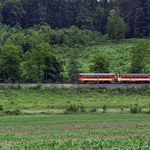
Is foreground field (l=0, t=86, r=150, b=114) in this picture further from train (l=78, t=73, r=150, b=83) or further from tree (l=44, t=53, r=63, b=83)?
tree (l=44, t=53, r=63, b=83)

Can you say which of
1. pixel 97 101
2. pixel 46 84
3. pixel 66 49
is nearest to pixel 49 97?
pixel 46 84

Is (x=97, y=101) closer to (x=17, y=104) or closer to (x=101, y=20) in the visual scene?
(x=17, y=104)

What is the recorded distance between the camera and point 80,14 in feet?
448

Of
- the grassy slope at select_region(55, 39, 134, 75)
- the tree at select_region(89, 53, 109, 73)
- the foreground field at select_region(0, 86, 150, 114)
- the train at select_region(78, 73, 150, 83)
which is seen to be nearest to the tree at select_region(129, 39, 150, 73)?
the train at select_region(78, 73, 150, 83)

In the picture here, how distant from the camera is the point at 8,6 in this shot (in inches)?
4973

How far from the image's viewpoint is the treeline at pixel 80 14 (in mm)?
124312

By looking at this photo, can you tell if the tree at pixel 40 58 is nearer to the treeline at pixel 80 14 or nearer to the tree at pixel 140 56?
the tree at pixel 140 56

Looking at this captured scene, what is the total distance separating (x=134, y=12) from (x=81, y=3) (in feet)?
110

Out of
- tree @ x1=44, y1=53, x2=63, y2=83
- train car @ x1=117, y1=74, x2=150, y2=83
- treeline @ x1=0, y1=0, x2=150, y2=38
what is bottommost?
train car @ x1=117, y1=74, x2=150, y2=83

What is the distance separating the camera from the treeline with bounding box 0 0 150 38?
408 ft

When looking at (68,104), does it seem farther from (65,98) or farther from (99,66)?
(99,66)

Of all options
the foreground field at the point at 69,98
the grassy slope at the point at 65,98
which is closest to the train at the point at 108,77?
the foreground field at the point at 69,98

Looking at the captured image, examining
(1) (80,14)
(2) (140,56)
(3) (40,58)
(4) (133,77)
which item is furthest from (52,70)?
(1) (80,14)

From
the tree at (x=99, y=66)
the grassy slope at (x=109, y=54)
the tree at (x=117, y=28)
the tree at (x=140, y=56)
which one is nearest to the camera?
the tree at (x=99, y=66)
